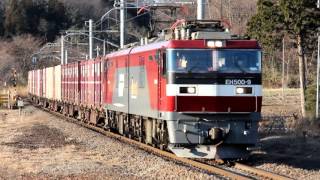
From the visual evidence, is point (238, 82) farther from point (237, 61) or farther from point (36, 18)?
point (36, 18)

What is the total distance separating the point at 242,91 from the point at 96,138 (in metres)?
8.79

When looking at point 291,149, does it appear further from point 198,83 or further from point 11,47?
point 11,47

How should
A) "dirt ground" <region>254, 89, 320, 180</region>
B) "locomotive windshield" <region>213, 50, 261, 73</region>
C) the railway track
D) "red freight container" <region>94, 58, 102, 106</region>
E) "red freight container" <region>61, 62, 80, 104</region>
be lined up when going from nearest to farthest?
1. the railway track
2. "dirt ground" <region>254, 89, 320, 180</region>
3. "locomotive windshield" <region>213, 50, 261, 73</region>
4. "red freight container" <region>94, 58, 102, 106</region>
5. "red freight container" <region>61, 62, 80, 104</region>

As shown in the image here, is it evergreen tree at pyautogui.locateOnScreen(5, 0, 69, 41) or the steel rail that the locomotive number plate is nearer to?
the steel rail

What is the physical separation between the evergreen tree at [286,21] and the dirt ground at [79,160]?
39.6ft

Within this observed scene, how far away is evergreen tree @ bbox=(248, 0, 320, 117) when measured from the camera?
31.9 meters

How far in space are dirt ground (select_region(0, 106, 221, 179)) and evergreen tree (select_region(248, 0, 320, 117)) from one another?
39.6 ft

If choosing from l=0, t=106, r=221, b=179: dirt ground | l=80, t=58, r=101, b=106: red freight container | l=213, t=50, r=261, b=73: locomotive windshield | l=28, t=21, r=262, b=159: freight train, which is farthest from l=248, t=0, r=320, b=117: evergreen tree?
l=213, t=50, r=261, b=73: locomotive windshield

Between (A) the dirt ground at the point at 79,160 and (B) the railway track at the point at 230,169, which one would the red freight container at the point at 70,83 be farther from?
(B) the railway track at the point at 230,169

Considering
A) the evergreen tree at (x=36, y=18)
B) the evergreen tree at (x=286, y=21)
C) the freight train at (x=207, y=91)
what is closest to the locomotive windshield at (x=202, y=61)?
the freight train at (x=207, y=91)

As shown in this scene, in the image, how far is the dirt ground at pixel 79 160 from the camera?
14.3 m

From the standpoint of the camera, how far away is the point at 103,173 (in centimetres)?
1451

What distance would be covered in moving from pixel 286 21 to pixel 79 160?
714 inches

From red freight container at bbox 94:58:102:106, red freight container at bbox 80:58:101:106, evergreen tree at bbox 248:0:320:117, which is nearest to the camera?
red freight container at bbox 94:58:102:106
